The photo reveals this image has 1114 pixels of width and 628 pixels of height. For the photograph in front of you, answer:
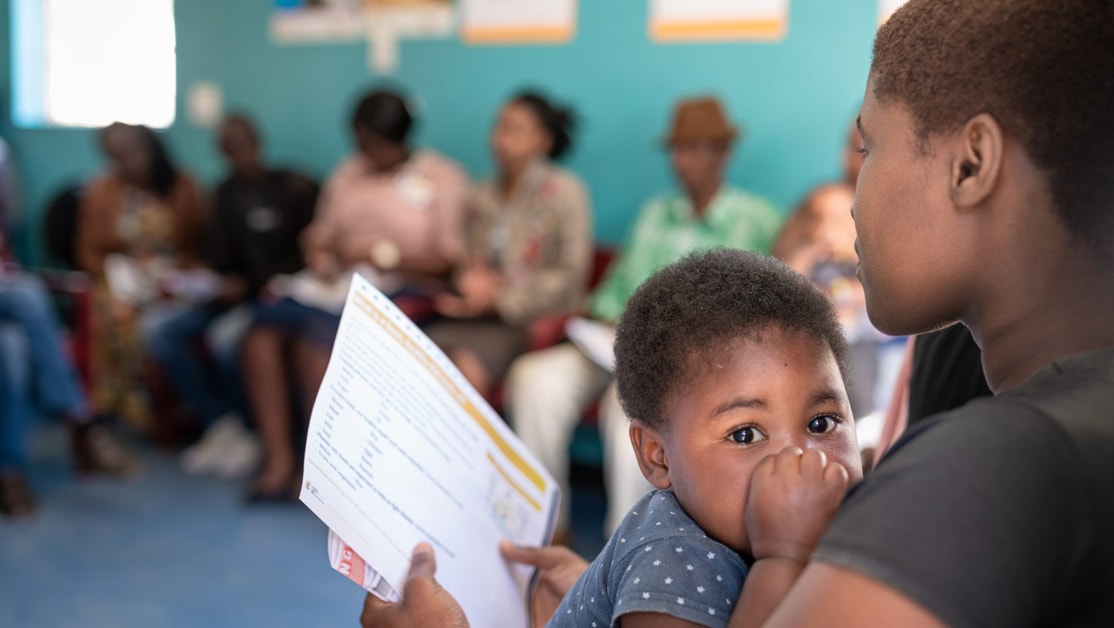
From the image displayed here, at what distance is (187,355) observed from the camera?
409 centimetres

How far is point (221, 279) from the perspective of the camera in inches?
173

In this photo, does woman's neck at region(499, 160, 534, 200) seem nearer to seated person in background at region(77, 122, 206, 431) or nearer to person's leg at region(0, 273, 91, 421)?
seated person in background at region(77, 122, 206, 431)

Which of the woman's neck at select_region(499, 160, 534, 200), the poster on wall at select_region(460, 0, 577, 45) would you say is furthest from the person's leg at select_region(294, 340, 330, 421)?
the poster on wall at select_region(460, 0, 577, 45)

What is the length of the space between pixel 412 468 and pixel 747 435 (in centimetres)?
36

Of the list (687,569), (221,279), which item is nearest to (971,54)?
(687,569)

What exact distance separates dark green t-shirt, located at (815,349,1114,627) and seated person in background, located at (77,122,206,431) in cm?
417

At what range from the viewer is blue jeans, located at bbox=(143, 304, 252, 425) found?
404 centimetres

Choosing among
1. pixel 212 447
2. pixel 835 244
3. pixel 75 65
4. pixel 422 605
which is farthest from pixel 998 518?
pixel 75 65

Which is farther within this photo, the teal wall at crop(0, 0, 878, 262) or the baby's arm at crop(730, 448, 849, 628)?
the teal wall at crop(0, 0, 878, 262)

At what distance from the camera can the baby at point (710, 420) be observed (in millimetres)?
805

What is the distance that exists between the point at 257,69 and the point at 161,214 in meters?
1.00

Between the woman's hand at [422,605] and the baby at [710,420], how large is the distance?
0.34 ft

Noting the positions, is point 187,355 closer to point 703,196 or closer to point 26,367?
point 26,367

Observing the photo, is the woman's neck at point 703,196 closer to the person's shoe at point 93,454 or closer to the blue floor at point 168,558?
the blue floor at point 168,558
